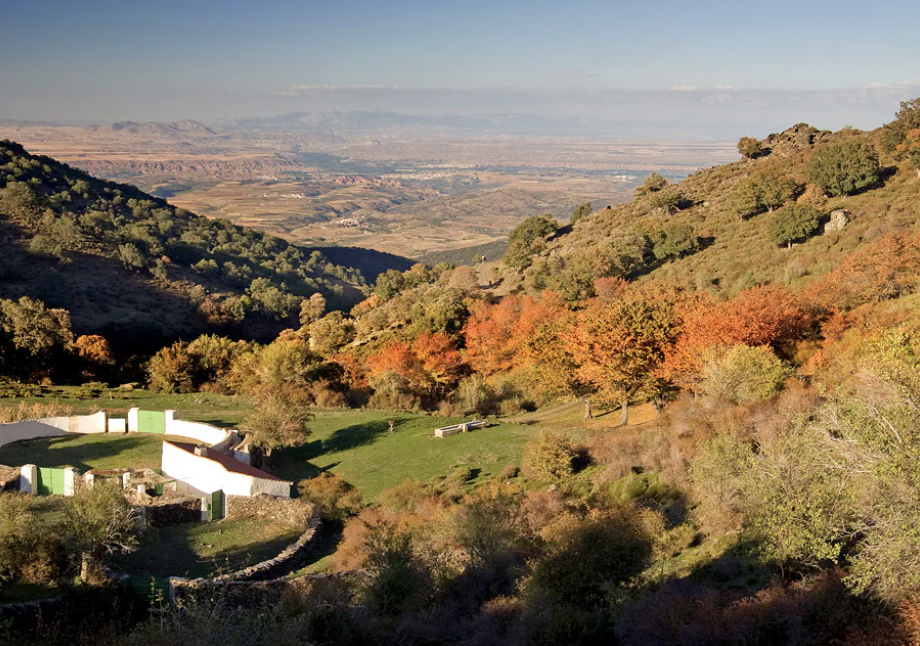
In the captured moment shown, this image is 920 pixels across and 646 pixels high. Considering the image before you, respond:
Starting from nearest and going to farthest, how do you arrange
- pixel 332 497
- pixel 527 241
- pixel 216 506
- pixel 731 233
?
pixel 216 506
pixel 332 497
pixel 731 233
pixel 527 241

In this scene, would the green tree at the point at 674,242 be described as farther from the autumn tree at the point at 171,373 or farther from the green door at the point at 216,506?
the green door at the point at 216,506

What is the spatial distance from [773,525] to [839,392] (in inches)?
258

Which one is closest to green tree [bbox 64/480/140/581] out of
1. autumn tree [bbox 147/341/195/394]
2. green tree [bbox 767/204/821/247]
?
autumn tree [bbox 147/341/195/394]

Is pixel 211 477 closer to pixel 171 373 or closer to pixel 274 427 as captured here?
pixel 274 427

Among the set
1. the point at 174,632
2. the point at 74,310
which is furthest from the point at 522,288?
the point at 174,632

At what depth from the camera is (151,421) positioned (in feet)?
97.6

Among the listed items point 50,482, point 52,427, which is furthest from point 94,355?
point 50,482

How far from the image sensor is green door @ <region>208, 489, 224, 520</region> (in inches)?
889

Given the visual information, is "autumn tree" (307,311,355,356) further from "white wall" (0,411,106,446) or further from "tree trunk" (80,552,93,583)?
"tree trunk" (80,552,93,583)

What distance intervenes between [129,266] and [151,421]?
51.3 metres

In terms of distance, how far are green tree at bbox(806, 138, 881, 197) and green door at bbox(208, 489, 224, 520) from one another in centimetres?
5323

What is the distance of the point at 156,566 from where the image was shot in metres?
19.2

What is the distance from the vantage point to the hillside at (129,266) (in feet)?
214

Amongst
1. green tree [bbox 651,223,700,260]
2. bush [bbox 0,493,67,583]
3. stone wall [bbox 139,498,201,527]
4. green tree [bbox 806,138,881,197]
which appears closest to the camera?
bush [bbox 0,493,67,583]
